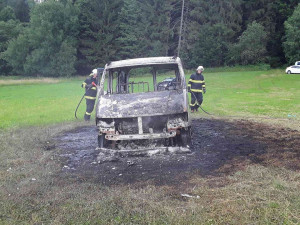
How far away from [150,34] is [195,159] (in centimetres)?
4526

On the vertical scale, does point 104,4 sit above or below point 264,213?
above

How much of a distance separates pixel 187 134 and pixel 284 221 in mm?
3119

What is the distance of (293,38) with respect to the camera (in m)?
46.1

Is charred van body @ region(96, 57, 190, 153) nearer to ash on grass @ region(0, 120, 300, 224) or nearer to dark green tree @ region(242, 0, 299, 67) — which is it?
ash on grass @ region(0, 120, 300, 224)

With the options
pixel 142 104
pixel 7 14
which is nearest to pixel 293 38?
A: pixel 142 104

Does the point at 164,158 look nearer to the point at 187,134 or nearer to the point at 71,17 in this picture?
the point at 187,134

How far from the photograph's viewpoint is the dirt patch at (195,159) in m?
5.14

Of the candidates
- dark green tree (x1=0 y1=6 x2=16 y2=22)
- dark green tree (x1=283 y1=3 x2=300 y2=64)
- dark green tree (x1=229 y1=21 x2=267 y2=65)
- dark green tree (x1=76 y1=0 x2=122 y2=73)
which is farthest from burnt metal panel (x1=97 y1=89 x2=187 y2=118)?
dark green tree (x1=0 y1=6 x2=16 y2=22)

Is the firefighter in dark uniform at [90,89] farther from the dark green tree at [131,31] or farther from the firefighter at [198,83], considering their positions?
the dark green tree at [131,31]

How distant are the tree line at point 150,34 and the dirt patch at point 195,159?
40.9 meters

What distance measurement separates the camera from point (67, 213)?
388cm

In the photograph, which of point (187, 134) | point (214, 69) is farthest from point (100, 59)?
point (187, 134)

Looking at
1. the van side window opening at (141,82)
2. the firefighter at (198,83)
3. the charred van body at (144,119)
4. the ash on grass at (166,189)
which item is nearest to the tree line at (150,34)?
the firefighter at (198,83)

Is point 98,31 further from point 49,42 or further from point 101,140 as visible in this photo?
point 101,140
